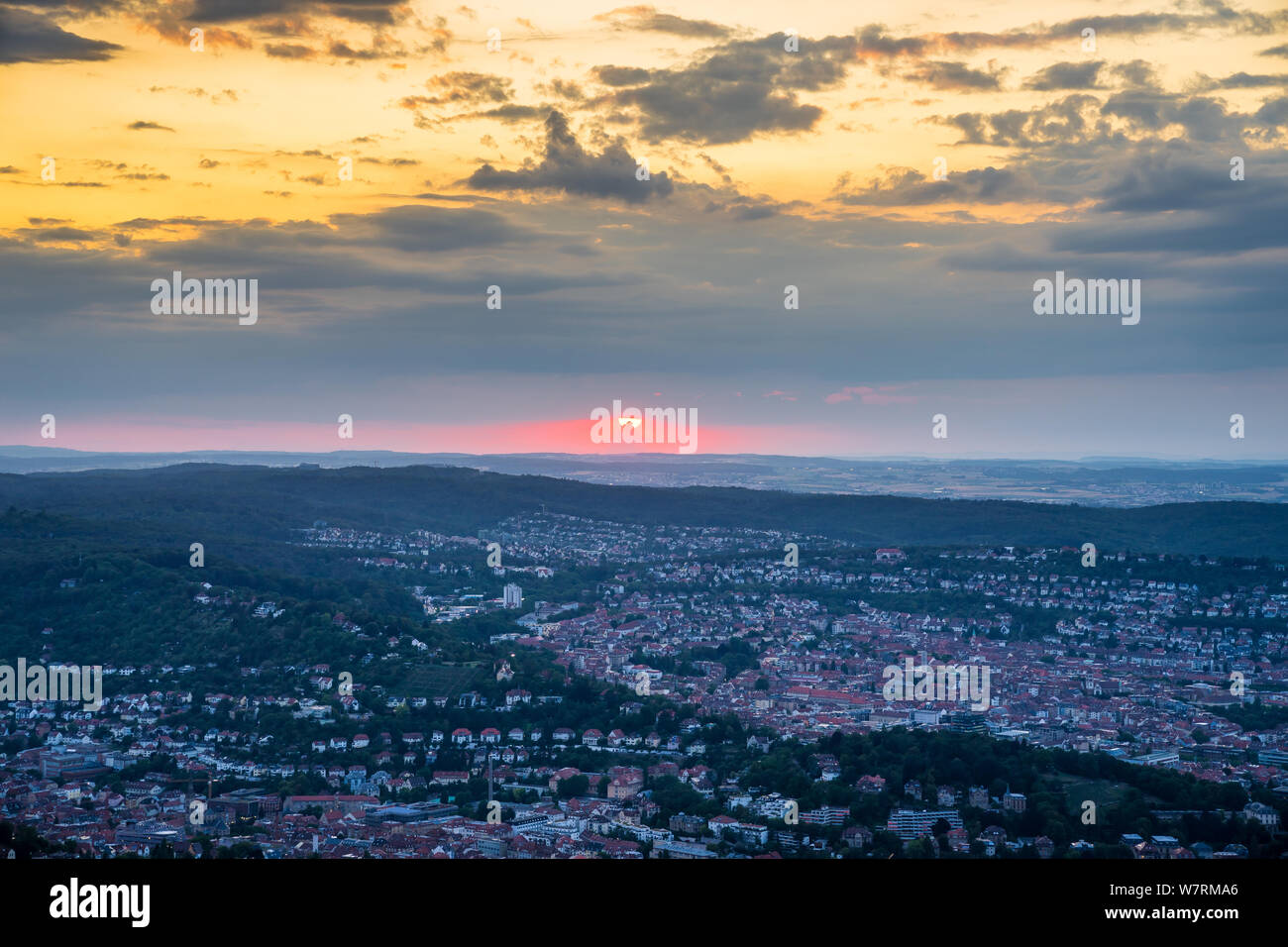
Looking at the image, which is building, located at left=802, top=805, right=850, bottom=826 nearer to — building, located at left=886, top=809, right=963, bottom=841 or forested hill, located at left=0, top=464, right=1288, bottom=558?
building, located at left=886, top=809, right=963, bottom=841

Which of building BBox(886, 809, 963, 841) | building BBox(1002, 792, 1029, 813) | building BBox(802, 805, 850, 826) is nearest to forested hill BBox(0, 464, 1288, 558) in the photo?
building BBox(802, 805, 850, 826)

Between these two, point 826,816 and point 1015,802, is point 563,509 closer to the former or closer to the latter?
point 826,816

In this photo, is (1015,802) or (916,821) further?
(1015,802)

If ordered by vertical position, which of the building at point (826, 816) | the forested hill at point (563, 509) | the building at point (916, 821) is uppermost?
the forested hill at point (563, 509)

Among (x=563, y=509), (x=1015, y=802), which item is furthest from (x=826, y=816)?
(x=563, y=509)

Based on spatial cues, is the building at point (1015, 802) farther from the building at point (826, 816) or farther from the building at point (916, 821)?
the building at point (826, 816)

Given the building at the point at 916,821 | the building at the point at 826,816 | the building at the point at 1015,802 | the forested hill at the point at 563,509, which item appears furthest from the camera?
the forested hill at the point at 563,509

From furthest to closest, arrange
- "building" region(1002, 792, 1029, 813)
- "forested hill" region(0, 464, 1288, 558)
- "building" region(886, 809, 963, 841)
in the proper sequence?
"forested hill" region(0, 464, 1288, 558)
"building" region(1002, 792, 1029, 813)
"building" region(886, 809, 963, 841)

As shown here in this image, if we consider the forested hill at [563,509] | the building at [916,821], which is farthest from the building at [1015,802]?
the forested hill at [563,509]
